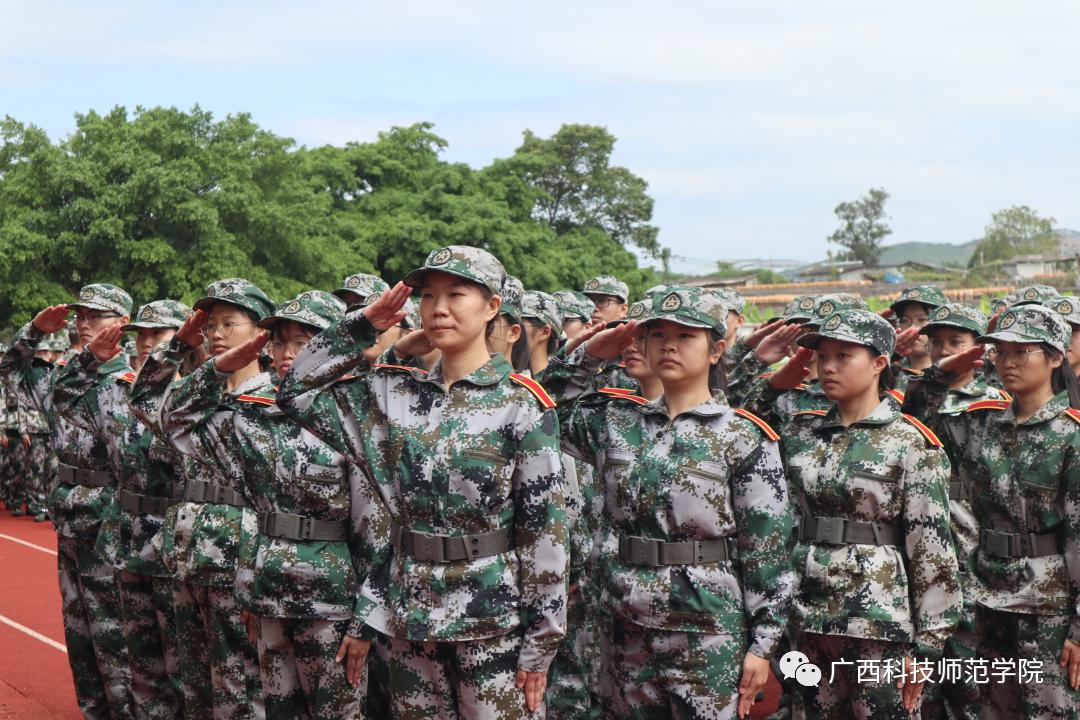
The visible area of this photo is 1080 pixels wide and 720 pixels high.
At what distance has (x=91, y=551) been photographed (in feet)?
20.0

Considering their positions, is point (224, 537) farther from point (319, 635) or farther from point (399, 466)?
point (399, 466)

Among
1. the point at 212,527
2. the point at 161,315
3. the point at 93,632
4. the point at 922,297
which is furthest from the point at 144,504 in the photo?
the point at 922,297

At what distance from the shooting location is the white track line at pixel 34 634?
8.10 m

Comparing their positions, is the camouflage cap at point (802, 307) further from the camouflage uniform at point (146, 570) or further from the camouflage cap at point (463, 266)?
the camouflage cap at point (463, 266)

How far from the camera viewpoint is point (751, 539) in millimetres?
3902

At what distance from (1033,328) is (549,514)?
2.59 meters

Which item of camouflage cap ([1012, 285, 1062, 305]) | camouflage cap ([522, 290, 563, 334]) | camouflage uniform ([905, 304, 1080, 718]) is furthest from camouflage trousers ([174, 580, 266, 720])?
camouflage cap ([1012, 285, 1062, 305])

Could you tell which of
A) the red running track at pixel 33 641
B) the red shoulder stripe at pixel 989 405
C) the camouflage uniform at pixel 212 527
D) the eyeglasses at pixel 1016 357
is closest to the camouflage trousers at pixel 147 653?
the camouflage uniform at pixel 212 527

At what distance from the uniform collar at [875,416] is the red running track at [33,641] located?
8.23 feet

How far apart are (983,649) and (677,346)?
2267mm

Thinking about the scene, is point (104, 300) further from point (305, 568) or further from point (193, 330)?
point (305, 568)

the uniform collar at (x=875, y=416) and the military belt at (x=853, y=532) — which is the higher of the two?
the uniform collar at (x=875, y=416)

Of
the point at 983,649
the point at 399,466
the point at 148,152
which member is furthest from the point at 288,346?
the point at 148,152

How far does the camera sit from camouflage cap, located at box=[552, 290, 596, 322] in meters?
8.28
